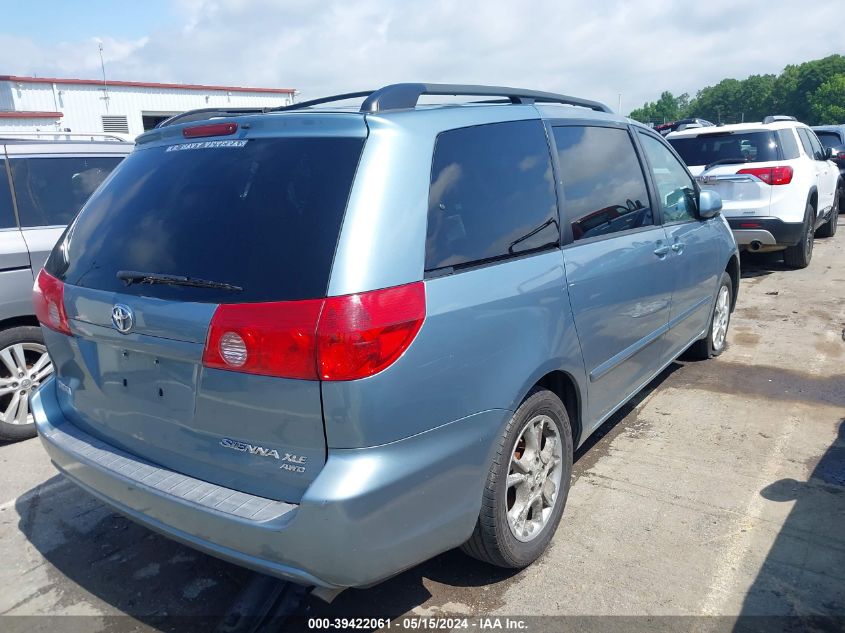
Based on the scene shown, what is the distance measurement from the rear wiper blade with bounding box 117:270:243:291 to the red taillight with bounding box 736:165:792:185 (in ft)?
25.0

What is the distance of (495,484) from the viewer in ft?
8.25

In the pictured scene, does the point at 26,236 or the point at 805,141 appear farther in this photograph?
the point at 805,141

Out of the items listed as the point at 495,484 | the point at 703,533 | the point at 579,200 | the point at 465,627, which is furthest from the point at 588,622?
the point at 579,200

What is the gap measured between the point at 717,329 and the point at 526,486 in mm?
3374

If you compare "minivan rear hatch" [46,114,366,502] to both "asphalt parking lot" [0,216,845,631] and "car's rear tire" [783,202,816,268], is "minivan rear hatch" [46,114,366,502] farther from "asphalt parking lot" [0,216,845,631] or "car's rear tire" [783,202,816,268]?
"car's rear tire" [783,202,816,268]

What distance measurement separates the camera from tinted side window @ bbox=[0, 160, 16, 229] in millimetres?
4445

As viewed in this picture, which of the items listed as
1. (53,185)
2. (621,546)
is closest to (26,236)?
(53,185)

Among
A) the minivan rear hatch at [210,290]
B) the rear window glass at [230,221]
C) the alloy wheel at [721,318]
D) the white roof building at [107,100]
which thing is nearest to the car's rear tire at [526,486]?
the minivan rear hatch at [210,290]

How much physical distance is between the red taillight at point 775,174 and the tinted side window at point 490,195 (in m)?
6.08

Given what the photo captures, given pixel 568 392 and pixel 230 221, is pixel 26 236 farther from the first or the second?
pixel 568 392

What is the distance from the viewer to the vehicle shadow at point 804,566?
2.53 metres

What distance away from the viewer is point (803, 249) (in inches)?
340

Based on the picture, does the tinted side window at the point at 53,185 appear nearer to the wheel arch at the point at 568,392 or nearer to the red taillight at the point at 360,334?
the red taillight at the point at 360,334

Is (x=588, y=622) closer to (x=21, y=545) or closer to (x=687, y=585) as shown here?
→ (x=687, y=585)
